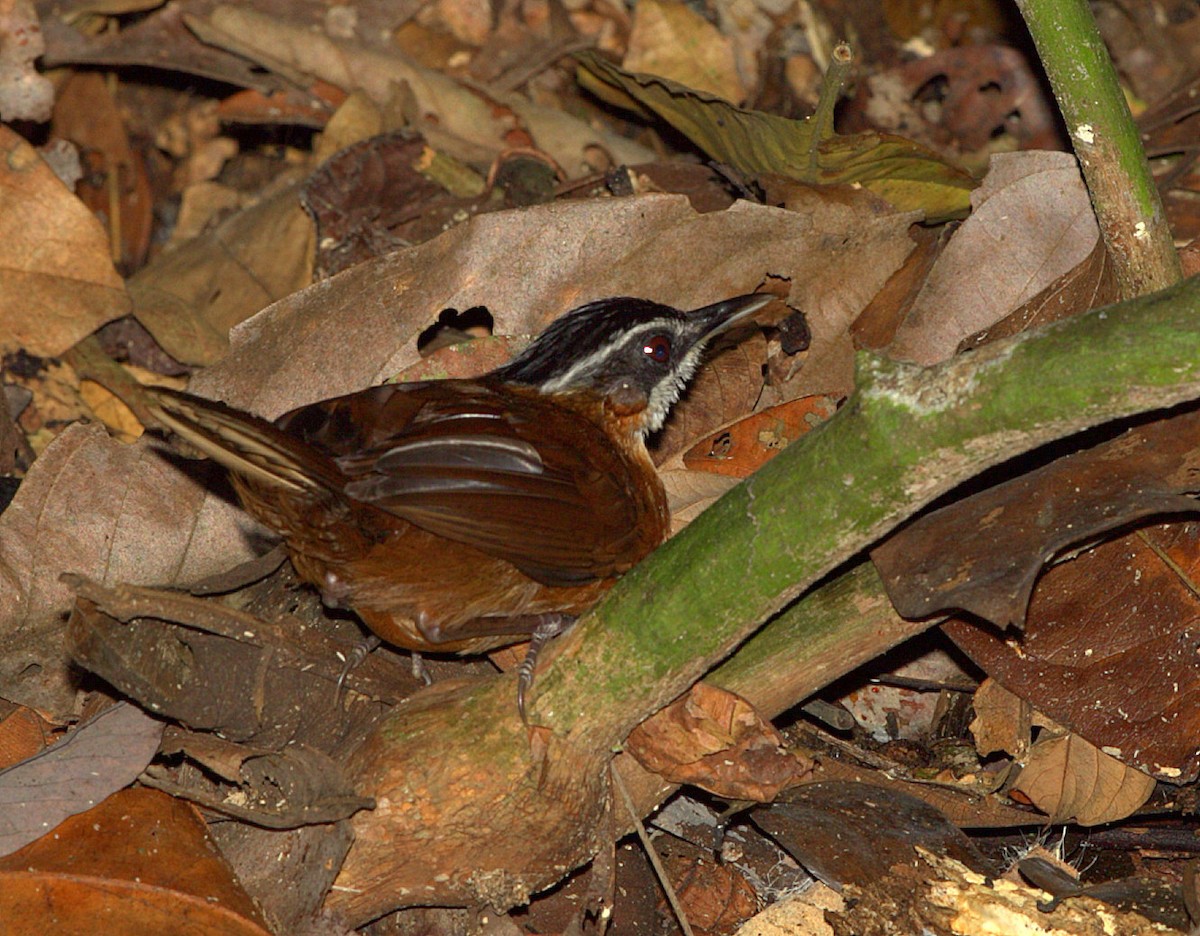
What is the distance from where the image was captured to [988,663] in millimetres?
3215

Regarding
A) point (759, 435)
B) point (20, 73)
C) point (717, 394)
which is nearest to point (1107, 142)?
point (759, 435)

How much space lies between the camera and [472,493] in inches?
126

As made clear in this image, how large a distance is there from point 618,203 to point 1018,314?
1.16 metres

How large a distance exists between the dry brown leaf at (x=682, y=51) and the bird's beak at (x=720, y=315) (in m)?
2.15

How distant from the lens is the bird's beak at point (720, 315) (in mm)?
3826

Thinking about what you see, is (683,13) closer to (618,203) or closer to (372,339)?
(618,203)

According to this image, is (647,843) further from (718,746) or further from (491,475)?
(491,475)

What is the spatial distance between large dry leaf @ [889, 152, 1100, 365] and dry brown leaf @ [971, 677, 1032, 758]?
910mm

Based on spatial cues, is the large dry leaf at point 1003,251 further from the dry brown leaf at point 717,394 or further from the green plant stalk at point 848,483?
the green plant stalk at point 848,483

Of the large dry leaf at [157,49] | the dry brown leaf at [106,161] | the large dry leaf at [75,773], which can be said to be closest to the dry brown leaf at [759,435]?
the large dry leaf at [75,773]

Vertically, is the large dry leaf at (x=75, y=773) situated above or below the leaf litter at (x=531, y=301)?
below

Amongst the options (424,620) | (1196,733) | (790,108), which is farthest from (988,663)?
(790,108)

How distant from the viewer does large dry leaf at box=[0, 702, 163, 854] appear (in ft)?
9.91

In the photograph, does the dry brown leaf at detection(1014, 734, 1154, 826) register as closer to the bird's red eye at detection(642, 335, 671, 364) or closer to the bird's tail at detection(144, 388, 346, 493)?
the bird's red eye at detection(642, 335, 671, 364)
